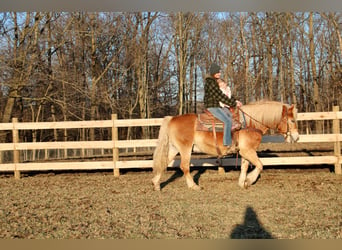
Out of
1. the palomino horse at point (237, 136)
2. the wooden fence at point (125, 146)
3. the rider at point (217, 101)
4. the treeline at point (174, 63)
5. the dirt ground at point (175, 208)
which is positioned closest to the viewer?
the dirt ground at point (175, 208)

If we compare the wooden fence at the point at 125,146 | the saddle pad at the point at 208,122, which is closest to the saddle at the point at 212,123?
the saddle pad at the point at 208,122

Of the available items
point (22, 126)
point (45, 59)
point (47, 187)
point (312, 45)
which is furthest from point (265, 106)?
point (312, 45)

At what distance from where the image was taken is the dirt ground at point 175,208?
419 cm

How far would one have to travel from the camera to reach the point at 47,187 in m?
7.78

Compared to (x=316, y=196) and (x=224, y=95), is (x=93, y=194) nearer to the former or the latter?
(x=224, y=95)

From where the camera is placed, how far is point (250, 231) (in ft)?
13.7

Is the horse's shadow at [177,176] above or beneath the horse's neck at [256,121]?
beneath

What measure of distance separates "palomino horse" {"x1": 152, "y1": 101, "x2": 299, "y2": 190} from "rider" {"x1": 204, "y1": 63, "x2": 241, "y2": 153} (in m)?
0.20

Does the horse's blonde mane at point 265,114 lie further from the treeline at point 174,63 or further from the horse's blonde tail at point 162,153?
the treeline at point 174,63

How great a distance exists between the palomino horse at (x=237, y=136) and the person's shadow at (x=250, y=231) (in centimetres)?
218

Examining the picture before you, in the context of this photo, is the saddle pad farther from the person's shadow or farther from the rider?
the person's shadow

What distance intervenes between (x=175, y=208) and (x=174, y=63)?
840 inches

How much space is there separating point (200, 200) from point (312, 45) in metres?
23.3

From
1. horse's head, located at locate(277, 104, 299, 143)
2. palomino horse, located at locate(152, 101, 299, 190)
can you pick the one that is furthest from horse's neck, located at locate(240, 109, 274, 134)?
horse's head, located at locate(277, 104, 299, 143)
